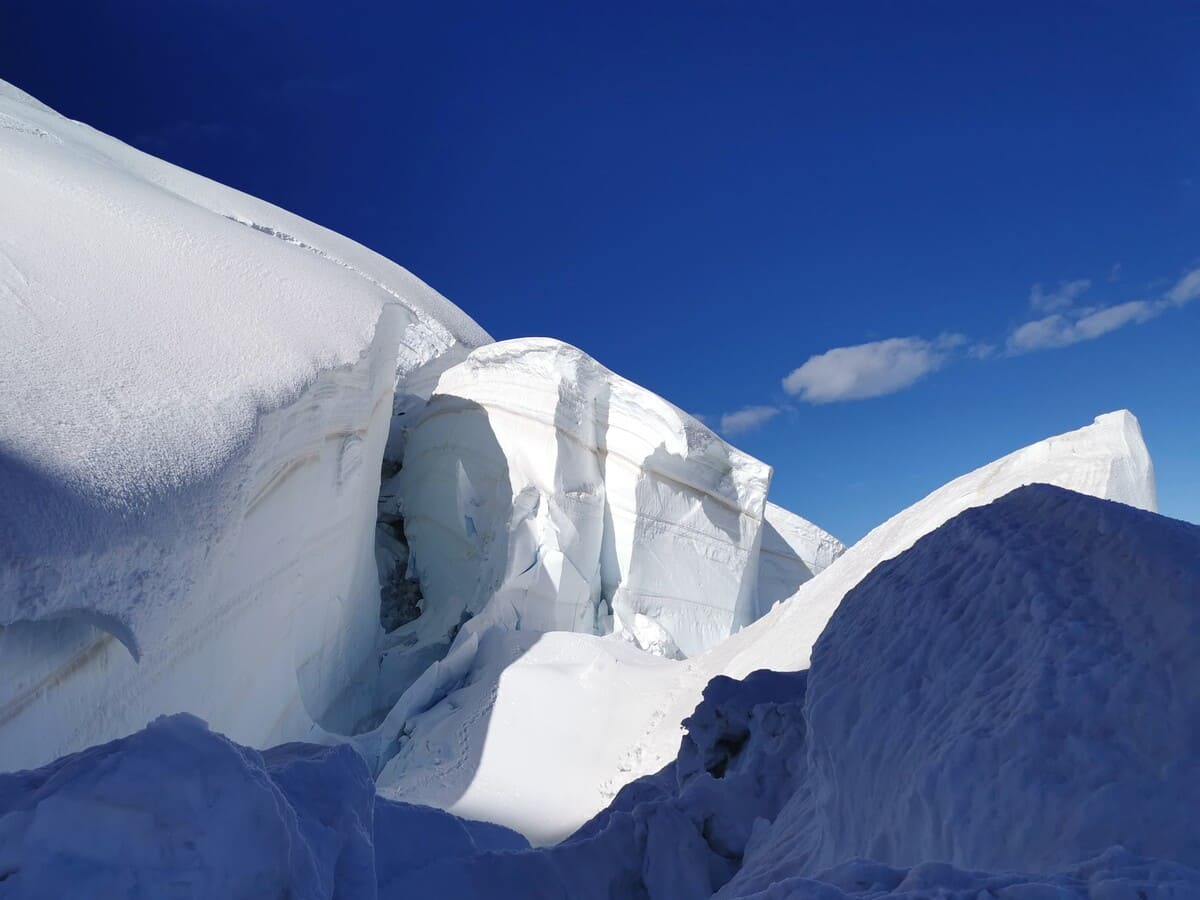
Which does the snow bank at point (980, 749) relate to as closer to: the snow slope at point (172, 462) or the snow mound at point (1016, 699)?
the snow mound at point (1016, 699)

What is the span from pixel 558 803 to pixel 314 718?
1.65 meters

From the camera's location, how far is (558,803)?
15.0ft

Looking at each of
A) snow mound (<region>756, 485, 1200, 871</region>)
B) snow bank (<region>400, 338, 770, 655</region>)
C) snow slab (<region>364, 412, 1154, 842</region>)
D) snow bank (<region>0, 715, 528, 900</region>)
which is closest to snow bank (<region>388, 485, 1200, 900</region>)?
snow mound (<region>756, 485, 1200, 871</region>)

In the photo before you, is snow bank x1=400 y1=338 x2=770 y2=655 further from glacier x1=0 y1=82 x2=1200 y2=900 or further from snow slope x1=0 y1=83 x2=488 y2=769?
snow slope x1=0 y1=83 x2=488 y2=769

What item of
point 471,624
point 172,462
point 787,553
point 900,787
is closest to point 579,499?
point 471,624

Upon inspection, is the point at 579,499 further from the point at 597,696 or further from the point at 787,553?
the point at 787,553

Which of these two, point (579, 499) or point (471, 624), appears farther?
point (579, 499)

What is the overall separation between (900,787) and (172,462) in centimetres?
283

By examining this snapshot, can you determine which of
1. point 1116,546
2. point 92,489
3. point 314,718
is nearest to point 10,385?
point 92,489

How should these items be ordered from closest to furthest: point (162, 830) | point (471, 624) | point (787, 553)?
point (162, 830) < point (471, 624) < point (787, 553)

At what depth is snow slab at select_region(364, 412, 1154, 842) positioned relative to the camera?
468 centimetres

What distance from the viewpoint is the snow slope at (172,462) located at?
2.84 meters

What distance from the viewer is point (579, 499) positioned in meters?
7.09

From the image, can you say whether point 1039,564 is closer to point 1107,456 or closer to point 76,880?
point 76,880
